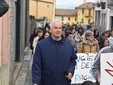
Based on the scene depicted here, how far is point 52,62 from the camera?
6227 mm

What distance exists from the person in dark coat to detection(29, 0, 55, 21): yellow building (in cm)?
5275

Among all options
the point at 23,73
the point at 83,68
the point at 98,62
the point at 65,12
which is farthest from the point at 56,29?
the point at 65,12

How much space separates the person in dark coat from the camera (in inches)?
245

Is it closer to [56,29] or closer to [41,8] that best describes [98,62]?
[56,29]

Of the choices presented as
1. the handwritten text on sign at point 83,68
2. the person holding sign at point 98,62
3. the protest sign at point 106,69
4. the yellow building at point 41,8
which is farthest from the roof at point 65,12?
the protest sign at point 106,69

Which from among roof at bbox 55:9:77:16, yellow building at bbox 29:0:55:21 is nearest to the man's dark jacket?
yellow building at bbox 29:0:55:21

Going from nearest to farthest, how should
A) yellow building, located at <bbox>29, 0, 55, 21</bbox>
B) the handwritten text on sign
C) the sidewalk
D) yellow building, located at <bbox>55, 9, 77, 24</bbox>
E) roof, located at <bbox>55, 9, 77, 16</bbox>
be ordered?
1. the handwritten text on sign
2. the sidewalk
3. yellow building, located at <bbox>29, 0, 55, 21</bbox>
4. yellow building, located at <bbox>55, 9, 77, 24</bbox>
5. roof, located at <bbox>55, 9, 77, 16</bbox>

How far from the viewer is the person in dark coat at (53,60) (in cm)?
622

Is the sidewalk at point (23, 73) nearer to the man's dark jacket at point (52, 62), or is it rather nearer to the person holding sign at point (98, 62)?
the man's dark jacket at point (52, 62)

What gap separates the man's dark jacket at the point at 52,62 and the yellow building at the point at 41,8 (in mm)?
52757

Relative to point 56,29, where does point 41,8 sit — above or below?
above

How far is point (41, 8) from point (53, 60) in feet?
199

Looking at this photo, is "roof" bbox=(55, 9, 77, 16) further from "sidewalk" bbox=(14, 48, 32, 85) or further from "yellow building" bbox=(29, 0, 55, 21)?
"sidewalk" bbox=(14, 48, 32, 85)

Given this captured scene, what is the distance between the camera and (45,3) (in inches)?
2719
